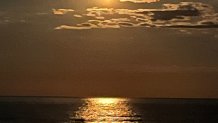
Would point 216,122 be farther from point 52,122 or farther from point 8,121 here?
point 8,121

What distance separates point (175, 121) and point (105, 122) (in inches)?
696

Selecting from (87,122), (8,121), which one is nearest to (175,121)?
(87,122)

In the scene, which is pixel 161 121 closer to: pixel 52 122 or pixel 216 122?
pixel 216 122

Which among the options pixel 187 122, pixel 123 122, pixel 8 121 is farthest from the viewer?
pixel 123 122

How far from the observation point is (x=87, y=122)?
124312 millimetres

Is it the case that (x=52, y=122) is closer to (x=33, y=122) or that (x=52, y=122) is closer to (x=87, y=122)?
(x=33, y=122)

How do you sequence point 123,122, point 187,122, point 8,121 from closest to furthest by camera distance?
point 8,121, point 187,122, point 123,122

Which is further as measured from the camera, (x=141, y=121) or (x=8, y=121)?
(x=141, y=121)

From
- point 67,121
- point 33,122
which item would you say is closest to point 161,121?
point 67,121

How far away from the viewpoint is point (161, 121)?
413 ft

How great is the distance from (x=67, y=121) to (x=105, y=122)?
10.9m

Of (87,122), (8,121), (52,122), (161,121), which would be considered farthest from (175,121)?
(8,121)

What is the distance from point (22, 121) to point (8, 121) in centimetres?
370

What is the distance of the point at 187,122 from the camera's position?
4756 inches
